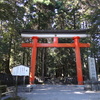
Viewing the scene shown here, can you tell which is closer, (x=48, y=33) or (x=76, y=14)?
(x=48, y=33)

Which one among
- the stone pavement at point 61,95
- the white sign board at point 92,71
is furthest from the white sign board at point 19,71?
the white sign board at point 92,71

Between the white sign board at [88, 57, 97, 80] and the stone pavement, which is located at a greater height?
the white sign board at [88, 57, 97, 80]

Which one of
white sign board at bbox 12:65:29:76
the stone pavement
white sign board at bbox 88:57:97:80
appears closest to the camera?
the stone pavement

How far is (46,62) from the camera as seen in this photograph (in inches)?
684

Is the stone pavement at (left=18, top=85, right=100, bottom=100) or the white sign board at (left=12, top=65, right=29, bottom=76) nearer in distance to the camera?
the stone pavement at (left=18, top=85, right=100, bottom=100)

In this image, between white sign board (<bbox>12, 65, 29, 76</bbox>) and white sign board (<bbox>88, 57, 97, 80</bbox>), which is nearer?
white sign board (<bbox>12, 65, 29, 76</bbox>)

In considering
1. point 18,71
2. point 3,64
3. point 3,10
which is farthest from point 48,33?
point 3,64

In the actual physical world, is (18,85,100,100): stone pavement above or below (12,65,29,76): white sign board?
below

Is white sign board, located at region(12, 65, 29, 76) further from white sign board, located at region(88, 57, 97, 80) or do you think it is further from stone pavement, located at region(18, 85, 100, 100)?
white sign board, located at region(88, 57, 97, 80)

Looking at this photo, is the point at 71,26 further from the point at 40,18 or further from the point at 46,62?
the point at 46,62

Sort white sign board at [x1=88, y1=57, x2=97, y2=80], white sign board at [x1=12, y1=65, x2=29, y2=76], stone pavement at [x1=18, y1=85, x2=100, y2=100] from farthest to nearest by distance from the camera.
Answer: white sign board at [x1=88, y1=57, x2=97, y2=80]
white sign board at [x1=12, y1=65, x2=29, y2=76]
stone pavement at [x1=18, y1=85, x2=100, y2=100]

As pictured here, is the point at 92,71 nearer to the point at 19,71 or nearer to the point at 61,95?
the point at 61,95

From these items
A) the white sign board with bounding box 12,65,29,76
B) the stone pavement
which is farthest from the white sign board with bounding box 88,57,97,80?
the white sign board with bounding box 12,65,29,76

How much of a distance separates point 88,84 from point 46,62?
894 centimetres
